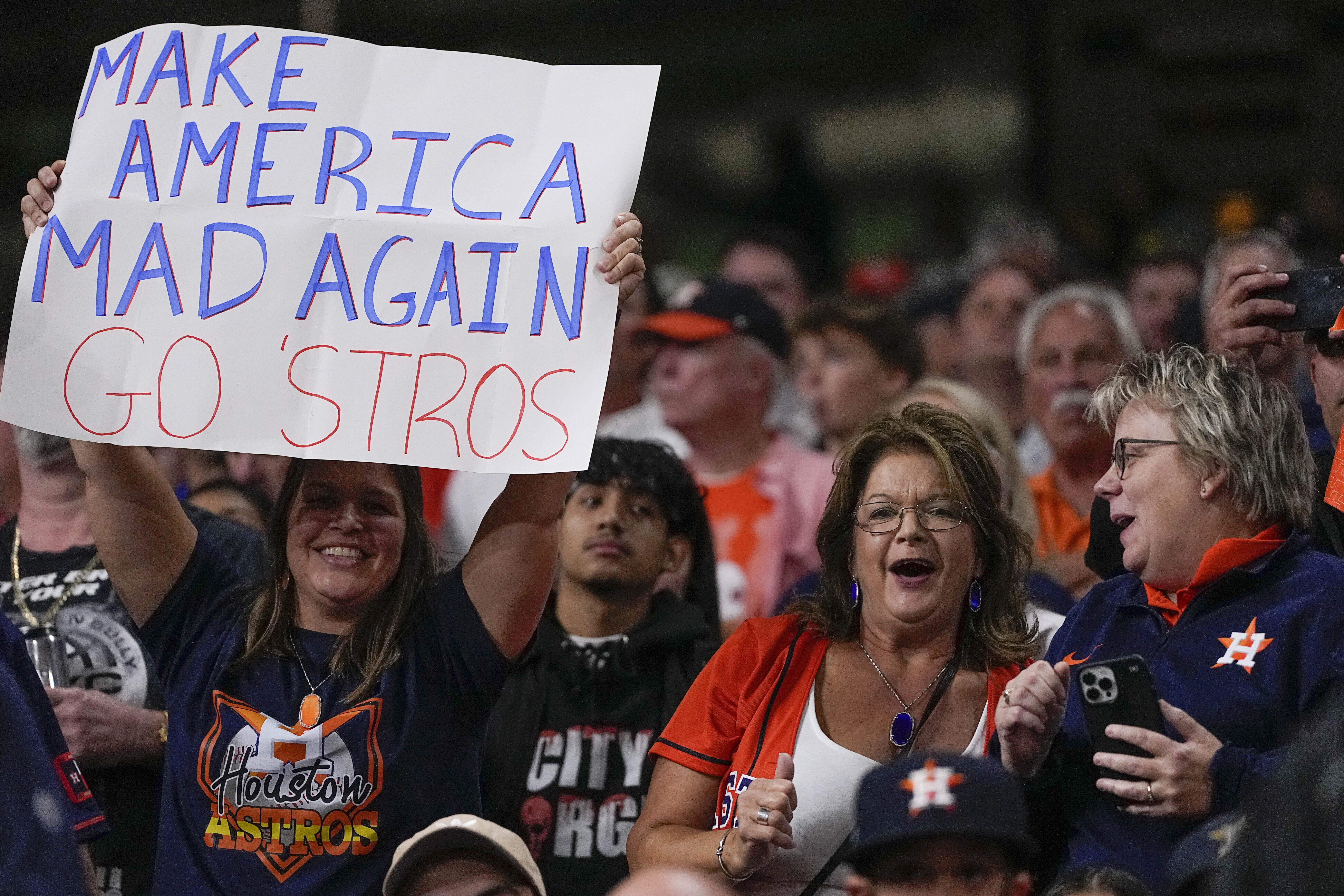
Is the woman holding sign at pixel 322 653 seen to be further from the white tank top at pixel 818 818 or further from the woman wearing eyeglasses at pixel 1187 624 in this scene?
the woman wearing eyeglasses at pixel 1187 624

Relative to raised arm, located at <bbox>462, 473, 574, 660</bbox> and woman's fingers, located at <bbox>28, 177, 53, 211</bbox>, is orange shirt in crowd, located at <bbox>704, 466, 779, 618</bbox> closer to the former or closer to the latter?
raised arm, located at <bbox>462, 473, 574, 660</bbox>

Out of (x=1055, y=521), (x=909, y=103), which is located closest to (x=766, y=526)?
(x=1055, y=521)

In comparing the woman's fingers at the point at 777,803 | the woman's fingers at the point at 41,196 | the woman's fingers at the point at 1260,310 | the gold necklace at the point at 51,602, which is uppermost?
the woman's fingers at the point at 41,196

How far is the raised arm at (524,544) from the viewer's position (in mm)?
3309

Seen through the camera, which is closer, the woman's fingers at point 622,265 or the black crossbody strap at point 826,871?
the black crossbody strap at point 826,871

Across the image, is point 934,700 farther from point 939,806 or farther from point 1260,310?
point 1260,310

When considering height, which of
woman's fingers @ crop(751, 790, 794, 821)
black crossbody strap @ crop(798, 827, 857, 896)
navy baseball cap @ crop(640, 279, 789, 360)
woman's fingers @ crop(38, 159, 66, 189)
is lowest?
black crossbody strap @ crop(798, 827, 857, 896)

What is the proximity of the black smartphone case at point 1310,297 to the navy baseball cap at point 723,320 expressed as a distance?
2943mm

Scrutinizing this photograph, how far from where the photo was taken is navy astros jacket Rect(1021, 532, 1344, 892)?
2908mm

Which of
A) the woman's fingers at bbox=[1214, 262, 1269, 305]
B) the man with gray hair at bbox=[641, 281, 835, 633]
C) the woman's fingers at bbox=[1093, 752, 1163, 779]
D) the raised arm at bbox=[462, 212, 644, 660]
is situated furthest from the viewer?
the man with gray hair at bbox=[641, 281, 835, 633]

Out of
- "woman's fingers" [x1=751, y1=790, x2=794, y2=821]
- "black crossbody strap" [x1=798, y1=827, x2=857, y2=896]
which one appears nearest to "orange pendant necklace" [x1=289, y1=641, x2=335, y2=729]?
"woman's fingers" [x1=751, y1=790, x2=794, y2=821]

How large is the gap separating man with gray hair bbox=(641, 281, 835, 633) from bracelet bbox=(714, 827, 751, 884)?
1992 mm

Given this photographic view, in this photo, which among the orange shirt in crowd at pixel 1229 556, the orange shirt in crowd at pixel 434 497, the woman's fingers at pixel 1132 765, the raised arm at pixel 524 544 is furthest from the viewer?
the orange shirt in crowd at pixel 434 497

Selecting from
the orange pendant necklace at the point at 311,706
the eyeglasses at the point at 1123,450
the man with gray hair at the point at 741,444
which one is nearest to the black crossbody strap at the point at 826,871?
the eyeglasses at the point at 1123,450
